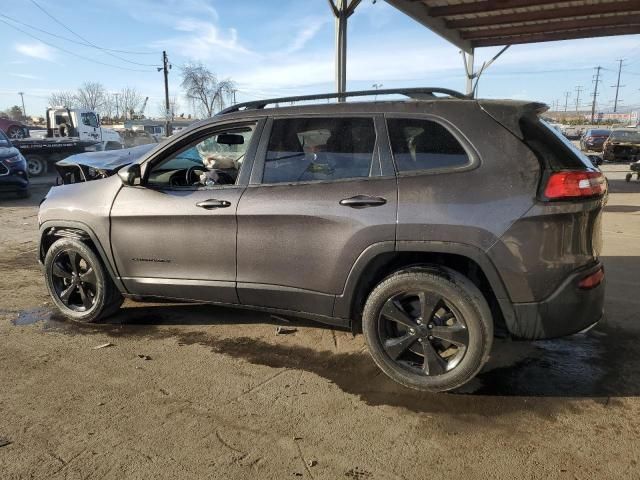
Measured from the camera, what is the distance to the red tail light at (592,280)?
114 inches

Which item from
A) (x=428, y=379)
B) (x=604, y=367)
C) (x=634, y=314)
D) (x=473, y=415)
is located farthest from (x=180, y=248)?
(x=634, y=314)

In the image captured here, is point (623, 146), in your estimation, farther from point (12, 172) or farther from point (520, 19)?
point (12, 172)

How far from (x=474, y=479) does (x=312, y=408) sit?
1016mm

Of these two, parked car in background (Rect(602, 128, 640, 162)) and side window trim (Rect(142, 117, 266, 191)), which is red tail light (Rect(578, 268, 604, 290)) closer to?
side window trim (Rect(142, 117, 266, 191))

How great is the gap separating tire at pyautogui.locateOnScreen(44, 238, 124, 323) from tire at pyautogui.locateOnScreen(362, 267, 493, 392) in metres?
2.36

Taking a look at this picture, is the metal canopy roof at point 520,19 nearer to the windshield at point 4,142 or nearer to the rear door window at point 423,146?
the rear door window at point 423,146

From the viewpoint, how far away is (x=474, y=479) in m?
2.36

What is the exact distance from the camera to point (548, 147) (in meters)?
2.93

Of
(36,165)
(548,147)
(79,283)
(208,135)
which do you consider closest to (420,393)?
(548,147)

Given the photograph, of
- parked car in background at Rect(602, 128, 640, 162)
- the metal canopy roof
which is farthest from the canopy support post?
parked car in background at Rect(602, 128, 640, 162)

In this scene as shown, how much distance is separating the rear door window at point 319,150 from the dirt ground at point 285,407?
1.37m

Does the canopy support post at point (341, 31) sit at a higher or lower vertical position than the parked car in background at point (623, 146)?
higher

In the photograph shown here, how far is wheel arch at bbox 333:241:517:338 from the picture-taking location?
2.90m

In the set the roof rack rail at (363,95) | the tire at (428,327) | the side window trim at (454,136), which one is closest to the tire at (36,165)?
the roof rack rail at (363,95)
